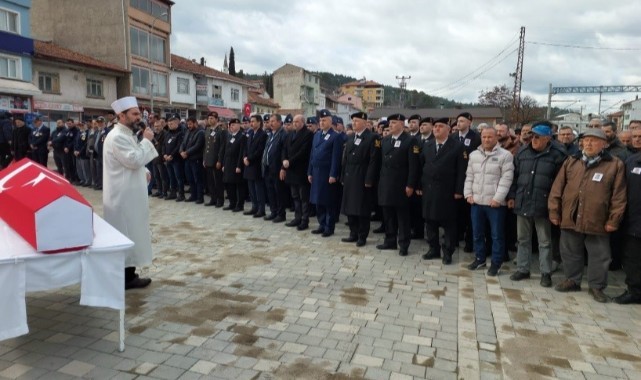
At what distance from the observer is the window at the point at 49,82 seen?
27.0m

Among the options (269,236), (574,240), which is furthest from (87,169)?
(574,240)

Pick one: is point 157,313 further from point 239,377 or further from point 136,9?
point 136,9

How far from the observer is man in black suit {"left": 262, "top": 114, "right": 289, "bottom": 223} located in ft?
28.1

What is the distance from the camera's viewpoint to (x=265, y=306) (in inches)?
178

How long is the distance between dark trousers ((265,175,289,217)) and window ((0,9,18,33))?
23.7 metres

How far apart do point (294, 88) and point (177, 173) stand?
64.9 m

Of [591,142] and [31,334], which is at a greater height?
[591,142]

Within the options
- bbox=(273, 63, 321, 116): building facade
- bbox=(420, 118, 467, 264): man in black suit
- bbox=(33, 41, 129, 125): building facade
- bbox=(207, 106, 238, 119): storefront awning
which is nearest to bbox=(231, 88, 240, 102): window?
bbox=(207, 106, 238, 119): storefront awning

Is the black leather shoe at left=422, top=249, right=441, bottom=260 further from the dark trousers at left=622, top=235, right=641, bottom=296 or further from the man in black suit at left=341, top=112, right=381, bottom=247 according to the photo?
the dark trousers at left=622, top=235, right=641, bottom=296

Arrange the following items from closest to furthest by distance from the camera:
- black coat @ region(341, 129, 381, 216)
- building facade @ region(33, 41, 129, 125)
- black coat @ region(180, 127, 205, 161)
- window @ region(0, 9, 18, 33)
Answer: black coat @ region(341, 129, 381, 216), black coat @ region(180, 127, 205, 161), window @ region(0, 9, 18, 33), building facade @ region(33, 41, 129, 125)

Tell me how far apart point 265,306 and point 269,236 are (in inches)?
121

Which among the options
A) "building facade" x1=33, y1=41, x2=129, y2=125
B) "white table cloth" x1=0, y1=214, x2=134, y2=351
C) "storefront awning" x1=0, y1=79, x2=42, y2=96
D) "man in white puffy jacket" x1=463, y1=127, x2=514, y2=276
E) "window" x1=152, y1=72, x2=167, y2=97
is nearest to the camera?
"white table cloth" x1=0, y1=214, x2=134, y2=351

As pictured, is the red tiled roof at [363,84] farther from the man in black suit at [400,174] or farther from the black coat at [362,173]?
the man in black suit at [400,174]

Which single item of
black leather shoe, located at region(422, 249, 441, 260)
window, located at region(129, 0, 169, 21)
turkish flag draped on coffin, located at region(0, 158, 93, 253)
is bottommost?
black leather shoe, located at region(422, 249, 441, 260)
